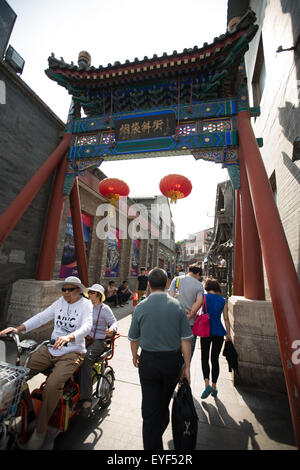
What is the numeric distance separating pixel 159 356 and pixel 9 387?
46.7 inches

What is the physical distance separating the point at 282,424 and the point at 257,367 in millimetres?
808

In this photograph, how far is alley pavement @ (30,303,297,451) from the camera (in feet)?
6.57

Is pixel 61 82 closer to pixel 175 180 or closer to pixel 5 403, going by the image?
pixel 175 180

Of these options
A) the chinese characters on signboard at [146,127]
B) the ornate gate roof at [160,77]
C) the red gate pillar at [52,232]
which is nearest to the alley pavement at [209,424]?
the red gate pillar at [52,232]

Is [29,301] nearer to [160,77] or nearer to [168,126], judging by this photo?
[168,126]

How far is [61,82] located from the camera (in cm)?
582

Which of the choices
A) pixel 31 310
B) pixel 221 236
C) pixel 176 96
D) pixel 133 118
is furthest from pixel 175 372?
pixel 221 236

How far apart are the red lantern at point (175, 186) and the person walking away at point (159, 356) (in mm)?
3532

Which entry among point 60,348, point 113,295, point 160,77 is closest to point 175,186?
point 160,77

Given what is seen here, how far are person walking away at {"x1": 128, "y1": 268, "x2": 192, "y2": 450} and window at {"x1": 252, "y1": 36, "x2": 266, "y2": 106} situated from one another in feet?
25.2

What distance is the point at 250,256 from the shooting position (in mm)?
3787

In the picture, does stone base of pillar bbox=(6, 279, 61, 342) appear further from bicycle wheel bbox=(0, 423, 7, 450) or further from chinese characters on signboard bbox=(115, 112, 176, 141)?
chinese characters on signboard bbox=(115, 112, 176, 141)

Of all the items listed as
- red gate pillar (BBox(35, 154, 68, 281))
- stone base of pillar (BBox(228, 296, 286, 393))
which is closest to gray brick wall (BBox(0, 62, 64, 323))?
red gate pillar (BBox(35, 154, 68, 281))

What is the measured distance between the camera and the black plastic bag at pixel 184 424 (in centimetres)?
164
